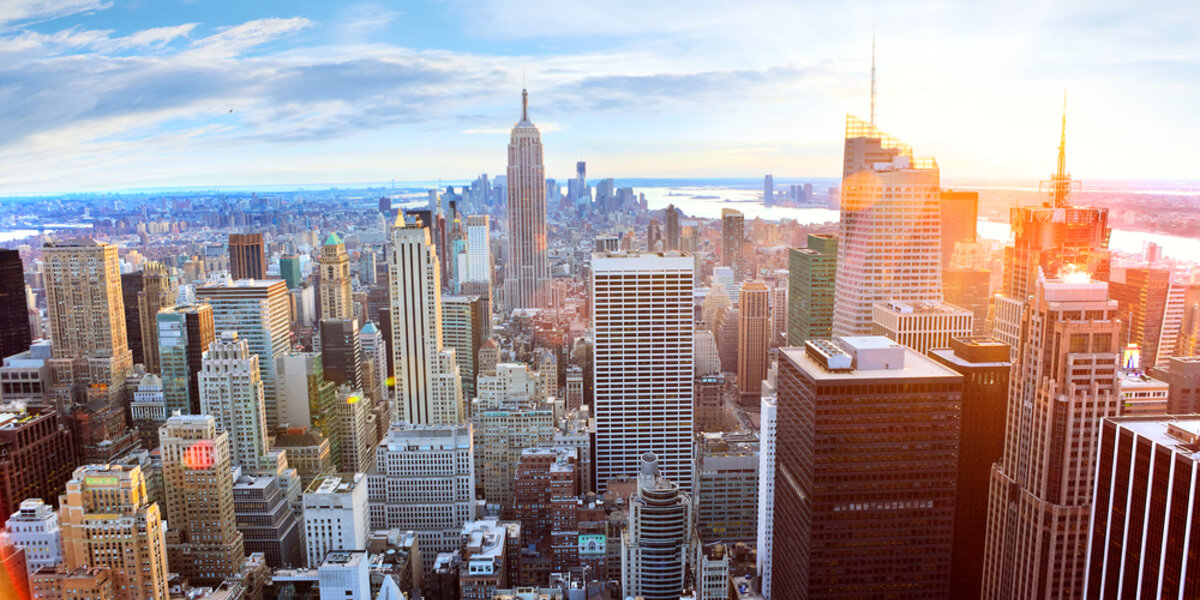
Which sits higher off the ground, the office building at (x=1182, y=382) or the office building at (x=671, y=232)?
the office building at (x=671, y=232)

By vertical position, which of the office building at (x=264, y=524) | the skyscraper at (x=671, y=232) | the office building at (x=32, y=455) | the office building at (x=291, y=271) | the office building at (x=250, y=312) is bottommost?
the office building at (x=264, y=524)

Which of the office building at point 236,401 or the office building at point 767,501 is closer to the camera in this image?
the office building at point 767,501

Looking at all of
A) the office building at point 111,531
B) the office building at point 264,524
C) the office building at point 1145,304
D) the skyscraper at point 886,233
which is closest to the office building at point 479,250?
the office building at point 264,524

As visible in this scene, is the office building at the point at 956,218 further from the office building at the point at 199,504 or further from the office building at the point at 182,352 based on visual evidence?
the office building at the point at 182,352

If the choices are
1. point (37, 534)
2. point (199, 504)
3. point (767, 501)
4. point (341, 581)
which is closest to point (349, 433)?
point (199, 504)

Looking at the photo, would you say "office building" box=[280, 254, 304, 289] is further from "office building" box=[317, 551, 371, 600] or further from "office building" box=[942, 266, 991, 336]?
"office building" box=[942, 266, 991, 336]

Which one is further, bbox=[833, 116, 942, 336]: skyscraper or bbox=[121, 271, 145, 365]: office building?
bbox=[121, 271, 145, 365]: office building

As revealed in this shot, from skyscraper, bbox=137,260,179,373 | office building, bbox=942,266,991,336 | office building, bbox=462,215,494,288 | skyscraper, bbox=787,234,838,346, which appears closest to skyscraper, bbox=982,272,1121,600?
office building, bbox=942,266,991,336
